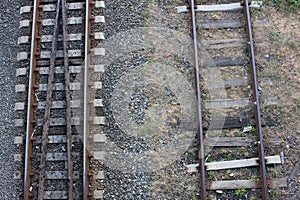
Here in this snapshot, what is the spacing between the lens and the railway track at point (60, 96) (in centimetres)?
655

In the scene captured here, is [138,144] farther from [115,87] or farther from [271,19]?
[271,19]

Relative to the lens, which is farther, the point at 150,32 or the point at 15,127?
the point at 150,32

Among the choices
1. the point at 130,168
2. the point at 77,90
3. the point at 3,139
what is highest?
the point at 77,90

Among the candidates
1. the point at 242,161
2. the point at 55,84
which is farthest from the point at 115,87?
the point at 242,161

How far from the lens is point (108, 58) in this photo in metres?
7.24

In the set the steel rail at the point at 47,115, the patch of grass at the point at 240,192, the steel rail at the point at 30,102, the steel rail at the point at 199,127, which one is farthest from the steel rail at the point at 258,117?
the steel rail at the point at 30,102

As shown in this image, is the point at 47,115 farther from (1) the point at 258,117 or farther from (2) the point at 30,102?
(1) the point at 258,117

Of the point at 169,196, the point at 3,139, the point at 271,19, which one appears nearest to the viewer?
the point at 169,196

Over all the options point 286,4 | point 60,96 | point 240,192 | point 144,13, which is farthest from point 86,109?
point 286,4

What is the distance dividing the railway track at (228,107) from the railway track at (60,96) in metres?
1.58

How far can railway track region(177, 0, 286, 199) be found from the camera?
6.41 meters

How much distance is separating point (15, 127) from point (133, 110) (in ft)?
6.20

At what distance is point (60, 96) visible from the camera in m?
6.95

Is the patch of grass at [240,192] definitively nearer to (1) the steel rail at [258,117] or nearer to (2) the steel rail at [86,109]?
(1) the steel rail at [258,117]
